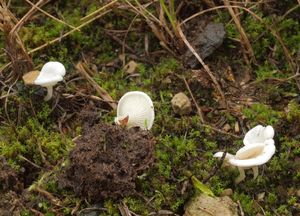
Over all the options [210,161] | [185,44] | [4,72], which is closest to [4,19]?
[4,72]

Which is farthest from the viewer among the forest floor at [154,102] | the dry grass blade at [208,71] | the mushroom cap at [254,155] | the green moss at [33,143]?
the dry grass blade at [208,71]

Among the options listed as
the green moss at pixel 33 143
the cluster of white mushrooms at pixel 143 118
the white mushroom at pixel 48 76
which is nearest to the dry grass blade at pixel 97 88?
the cluster of white mushrooms at pixel 143 118

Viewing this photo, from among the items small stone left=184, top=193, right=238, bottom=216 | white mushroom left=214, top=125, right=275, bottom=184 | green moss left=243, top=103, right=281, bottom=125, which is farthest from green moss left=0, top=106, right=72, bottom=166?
green moss left=243, top=103, right=281, bottom=125

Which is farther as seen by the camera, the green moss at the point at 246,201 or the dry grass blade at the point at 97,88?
the dry grass blade at the point at 97,88

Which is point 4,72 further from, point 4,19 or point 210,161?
point 210,161

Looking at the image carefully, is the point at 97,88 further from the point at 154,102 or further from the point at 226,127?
the point at 226,127

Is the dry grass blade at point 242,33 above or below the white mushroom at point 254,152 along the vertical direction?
above

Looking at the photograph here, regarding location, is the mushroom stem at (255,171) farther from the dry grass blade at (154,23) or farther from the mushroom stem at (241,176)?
the dry grass blade at (154,23)
